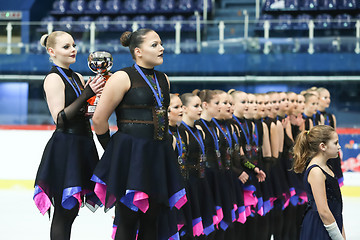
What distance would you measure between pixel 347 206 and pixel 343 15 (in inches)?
247

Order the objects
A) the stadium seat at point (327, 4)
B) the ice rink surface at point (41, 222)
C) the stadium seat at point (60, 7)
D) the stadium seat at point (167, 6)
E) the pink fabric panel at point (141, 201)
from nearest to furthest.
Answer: the pink fabric panel at point (141, 201), the ice rink surface at point (41, 222), the stadium seat at point (327, 4), the stadium seat at point (167, 6), the stadium seat at point (60, 7)

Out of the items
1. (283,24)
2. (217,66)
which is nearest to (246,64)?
(217,66)

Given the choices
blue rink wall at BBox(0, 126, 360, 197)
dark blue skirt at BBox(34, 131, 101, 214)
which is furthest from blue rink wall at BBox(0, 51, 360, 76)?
dark blue skirt at BBox(34, 131, 101, 214)

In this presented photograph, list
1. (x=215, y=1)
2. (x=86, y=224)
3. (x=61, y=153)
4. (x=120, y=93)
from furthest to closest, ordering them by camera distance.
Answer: (x=215, y=1) → (x=86, y=224) → (x=61, y=153) → (x=120, y=93)

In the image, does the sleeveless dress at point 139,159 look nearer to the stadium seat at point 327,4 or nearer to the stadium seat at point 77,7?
the stadium seat at point 327,4

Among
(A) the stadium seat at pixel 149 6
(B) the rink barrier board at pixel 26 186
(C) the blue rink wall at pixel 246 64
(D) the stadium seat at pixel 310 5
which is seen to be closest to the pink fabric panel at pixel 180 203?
(C) the blue rink wall at pixel 246 64

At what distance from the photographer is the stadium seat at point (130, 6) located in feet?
49.0

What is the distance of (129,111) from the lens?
321 cm

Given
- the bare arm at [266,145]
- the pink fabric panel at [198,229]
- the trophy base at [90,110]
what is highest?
the trophy base at [90,110]

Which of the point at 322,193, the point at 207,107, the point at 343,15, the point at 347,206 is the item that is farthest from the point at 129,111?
the point at 343,15

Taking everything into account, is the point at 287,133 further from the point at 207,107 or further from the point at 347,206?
the point at 347,206

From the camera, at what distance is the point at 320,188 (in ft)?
10.8

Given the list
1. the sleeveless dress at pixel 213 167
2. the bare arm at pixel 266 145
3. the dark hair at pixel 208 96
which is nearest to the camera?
the sleeveless dress at pixel 213 167

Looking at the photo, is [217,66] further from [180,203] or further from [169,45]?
[180,203]
